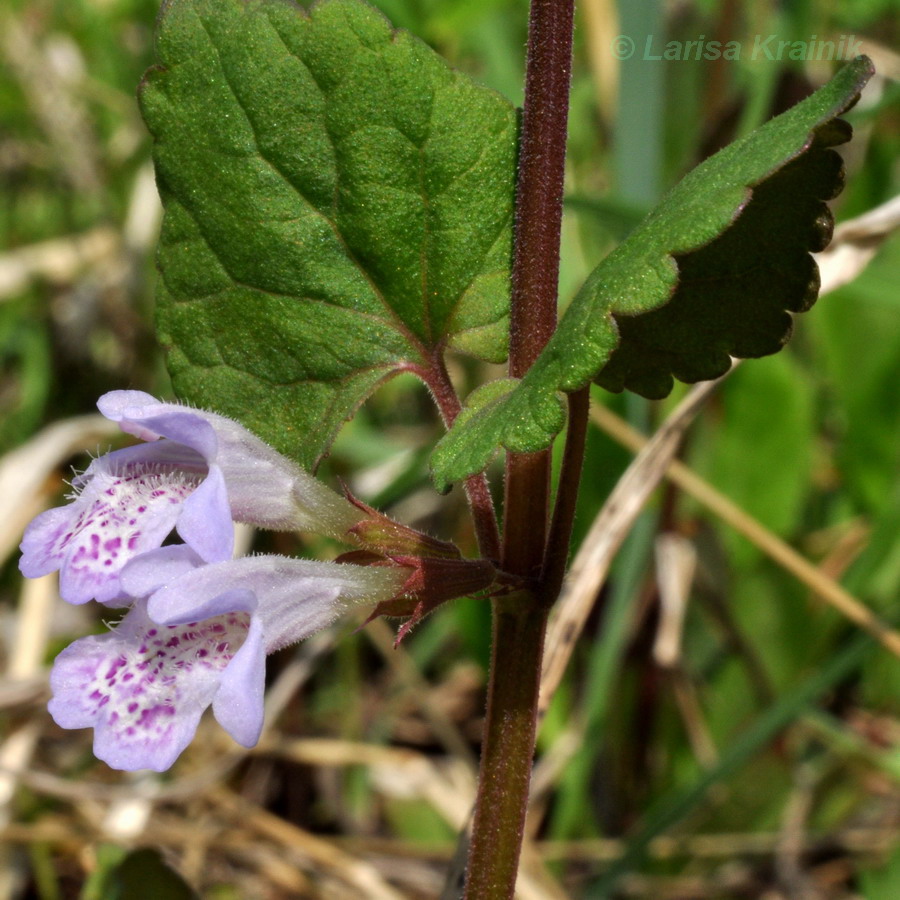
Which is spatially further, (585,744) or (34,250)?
(34,250)

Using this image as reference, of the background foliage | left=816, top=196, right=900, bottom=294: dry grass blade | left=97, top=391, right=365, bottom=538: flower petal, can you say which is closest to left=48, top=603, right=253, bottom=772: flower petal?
left=97, top=391, right=365, bottom=538: flower petal

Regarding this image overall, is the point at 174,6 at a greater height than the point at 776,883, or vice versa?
the point at 174,6

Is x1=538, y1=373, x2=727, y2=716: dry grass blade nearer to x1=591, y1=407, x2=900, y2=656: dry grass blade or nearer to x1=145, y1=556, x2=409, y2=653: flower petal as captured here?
x1=591, y1=407, x2=900, y2=656: dry grass blade

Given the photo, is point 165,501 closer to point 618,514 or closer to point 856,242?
point 618,514

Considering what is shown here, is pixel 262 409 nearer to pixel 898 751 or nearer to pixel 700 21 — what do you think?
pixel 898 751

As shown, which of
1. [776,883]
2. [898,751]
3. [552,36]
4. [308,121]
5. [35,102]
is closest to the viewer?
[552,36]

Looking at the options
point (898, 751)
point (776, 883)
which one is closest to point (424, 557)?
point (898, 751)
